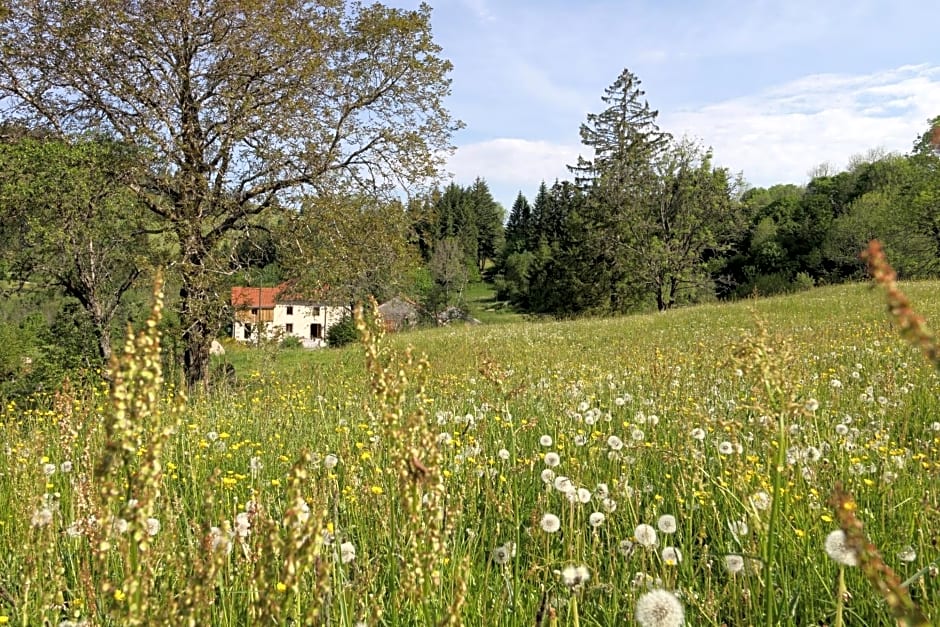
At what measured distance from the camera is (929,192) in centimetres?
3622

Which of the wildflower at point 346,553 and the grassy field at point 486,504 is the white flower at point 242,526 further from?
the wildflower at point 346,553

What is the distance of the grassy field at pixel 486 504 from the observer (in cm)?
128

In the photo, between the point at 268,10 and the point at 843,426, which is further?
the point at 268,10

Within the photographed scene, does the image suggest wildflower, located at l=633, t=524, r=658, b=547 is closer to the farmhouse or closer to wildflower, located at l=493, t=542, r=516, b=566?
wildflower, located at l=493, t=542, r=516, b=566

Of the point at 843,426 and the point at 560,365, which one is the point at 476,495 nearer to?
the point at 843,426

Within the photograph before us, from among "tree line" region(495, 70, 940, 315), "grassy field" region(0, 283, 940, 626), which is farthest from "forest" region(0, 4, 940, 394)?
"tree line" region(495, 70, 940, 315)

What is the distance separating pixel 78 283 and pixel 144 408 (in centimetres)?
1485

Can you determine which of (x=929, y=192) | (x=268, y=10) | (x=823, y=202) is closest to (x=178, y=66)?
(x=268, y=10)

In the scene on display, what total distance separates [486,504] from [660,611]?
1765 mm

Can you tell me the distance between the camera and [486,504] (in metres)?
3.30

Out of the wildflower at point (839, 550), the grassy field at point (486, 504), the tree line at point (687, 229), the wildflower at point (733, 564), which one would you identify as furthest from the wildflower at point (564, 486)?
the tree line at point (687, 229)

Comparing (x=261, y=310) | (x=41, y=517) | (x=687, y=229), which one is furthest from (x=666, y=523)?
(x=687, y=229)

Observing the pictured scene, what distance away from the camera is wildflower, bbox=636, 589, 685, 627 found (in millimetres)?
1569

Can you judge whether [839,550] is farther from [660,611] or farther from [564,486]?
[564,486]
